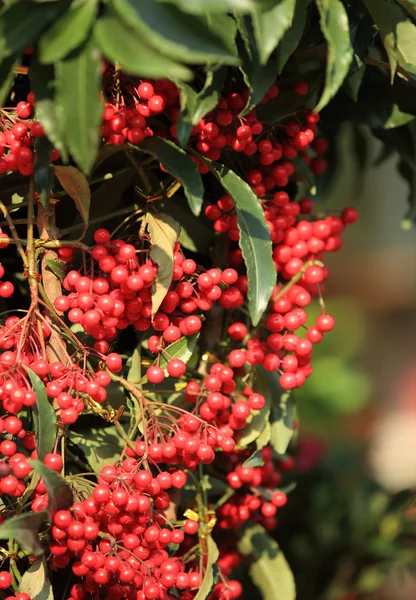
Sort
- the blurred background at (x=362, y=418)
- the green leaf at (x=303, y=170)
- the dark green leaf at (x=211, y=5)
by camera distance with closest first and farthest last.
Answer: the dark green leaf at (x=211, y=5)
the green leaf at (x=303, y=170)
the blurred background at (x=362, y=418)

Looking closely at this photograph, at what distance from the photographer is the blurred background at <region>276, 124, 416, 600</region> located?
1332 millimetres

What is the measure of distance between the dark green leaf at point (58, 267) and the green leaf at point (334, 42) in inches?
10.2

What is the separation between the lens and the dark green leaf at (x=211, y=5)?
1.47 feet

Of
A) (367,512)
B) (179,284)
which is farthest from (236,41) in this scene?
(367,512)

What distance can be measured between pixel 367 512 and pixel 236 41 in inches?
39.8

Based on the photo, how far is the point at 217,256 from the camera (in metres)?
0.77

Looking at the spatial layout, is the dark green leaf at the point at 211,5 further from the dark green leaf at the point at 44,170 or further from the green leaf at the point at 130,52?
the dark green leaf at the point at 44,170

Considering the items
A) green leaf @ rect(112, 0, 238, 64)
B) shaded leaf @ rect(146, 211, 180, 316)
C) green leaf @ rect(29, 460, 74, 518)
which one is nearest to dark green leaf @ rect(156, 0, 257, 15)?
green leaf @ rect(112, 0, 238, 64)

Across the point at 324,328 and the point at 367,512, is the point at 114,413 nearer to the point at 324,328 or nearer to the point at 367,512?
the point at 324,328

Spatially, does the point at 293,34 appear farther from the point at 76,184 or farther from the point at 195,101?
the point at 76,184

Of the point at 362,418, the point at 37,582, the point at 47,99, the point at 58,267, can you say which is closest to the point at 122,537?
the point at 37,582

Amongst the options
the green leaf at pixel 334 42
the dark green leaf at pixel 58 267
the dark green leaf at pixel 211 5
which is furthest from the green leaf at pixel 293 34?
A: the dark green leaf at pixel 58 267

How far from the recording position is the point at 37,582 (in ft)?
2.07

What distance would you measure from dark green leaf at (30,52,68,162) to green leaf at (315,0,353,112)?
7.9 inches
